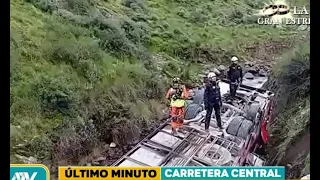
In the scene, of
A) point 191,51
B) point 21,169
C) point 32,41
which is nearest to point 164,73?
point 191,51

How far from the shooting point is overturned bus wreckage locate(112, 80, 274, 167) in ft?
Answer: 8.38

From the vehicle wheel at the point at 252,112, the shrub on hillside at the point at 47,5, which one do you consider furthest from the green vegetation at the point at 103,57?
the vehicle wheel at the point at 252,112

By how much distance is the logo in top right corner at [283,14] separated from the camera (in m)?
2.54

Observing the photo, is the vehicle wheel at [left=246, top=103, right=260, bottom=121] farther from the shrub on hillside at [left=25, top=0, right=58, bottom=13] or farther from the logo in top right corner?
the shrub on hillside at [left=25, top=0, right=58, bottom=13]

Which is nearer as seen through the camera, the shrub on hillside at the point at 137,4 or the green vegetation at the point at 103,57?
the green vegetation at the point at 103,57

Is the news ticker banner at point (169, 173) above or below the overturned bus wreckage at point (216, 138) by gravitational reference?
below

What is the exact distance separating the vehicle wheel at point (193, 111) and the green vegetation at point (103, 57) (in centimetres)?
14

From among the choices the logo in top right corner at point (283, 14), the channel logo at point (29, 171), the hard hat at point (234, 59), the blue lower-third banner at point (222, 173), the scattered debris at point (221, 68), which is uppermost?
the logo in top right corner at point (283, 14)

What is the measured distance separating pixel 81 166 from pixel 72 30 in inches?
27.3

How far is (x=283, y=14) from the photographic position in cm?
256

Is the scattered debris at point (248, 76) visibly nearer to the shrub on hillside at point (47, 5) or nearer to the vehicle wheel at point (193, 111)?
the vehicle wheel at point (193, 111)

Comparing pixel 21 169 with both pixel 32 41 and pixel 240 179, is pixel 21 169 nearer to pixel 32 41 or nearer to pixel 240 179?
pixel 32 41

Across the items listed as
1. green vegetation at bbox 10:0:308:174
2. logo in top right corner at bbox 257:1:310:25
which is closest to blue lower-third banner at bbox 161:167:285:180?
green vegetation at bbox 10:0:308:174

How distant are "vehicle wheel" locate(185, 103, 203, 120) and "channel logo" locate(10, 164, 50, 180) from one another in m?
0.77
